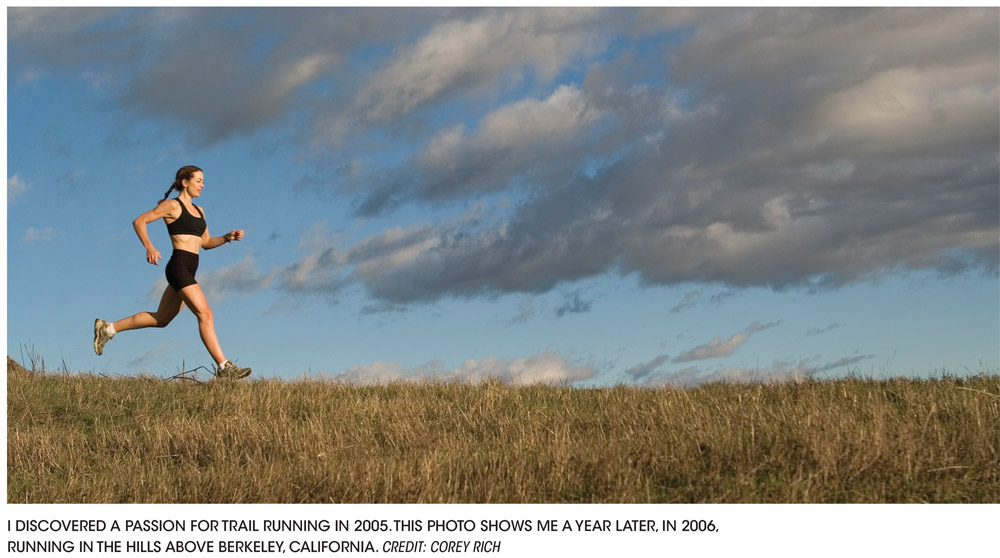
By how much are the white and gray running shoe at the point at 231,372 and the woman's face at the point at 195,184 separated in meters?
2.41

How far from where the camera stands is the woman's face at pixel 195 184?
1248 centimetres

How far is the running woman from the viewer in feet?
40.2

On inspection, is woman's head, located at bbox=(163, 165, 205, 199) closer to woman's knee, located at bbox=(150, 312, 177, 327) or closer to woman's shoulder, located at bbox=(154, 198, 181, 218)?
woman's shoulder, located at bbox=(154, 198, 181, 218)

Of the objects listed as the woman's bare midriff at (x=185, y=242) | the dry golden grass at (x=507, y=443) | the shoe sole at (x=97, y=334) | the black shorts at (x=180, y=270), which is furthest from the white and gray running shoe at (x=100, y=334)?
the woman's bare midriff at (x=185, y=242)

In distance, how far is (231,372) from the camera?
12.5m

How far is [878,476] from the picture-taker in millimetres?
6711

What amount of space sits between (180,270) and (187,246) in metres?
0.34

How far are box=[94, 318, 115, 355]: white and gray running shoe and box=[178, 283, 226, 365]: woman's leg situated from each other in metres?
1.47

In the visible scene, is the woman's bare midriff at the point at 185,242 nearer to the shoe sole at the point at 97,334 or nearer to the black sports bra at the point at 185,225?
the black sports bra at the point at 185,225

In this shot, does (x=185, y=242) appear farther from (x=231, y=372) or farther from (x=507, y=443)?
(x=507, y=443)

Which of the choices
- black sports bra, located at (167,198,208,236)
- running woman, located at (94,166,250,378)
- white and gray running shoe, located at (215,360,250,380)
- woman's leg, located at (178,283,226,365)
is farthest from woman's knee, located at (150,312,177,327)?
black sports bra, located at (167,198,208,236)

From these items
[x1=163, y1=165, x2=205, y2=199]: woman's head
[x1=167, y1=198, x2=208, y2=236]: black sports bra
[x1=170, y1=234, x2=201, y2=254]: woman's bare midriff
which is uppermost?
[x1=163, y1=165, x2=205, y2=199]: woman's head
